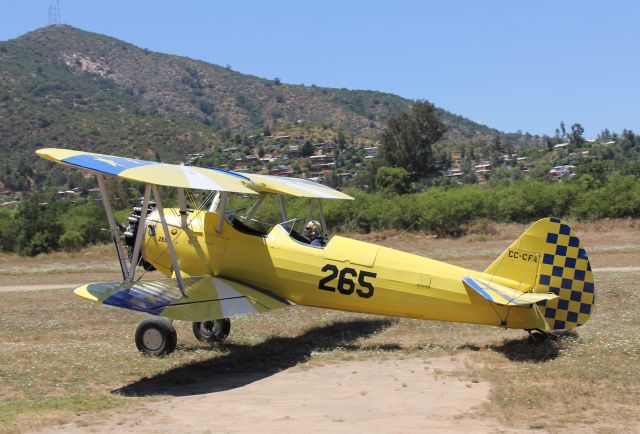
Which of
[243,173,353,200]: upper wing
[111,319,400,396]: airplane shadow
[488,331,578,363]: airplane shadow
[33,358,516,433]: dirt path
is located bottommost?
[111,319,400,396]: airplane shadow

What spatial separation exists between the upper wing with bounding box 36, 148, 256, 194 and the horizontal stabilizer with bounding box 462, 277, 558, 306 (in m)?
3.54

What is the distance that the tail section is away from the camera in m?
9.13

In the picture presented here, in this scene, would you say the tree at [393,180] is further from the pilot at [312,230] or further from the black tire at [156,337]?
the black tire at [156,337]

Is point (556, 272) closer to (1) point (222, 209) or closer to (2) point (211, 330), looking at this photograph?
(1) point (222, 209)

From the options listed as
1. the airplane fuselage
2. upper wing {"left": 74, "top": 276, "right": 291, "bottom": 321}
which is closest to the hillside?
the airplane fuselage

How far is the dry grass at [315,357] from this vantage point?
7.26 m

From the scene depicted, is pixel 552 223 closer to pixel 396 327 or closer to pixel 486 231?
pixel 396 327

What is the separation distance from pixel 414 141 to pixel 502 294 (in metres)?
45.5

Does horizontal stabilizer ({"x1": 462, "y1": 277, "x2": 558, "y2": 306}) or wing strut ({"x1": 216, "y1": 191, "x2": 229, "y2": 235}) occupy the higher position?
wing strut ({"x1": 216, "y1": 191, "x2": 229, "y2": 235})

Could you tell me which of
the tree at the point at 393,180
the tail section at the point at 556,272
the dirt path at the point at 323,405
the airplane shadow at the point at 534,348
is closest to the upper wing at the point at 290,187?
the dirt path at the point at 323,405

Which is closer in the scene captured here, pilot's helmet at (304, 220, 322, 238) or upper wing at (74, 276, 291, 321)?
upper wing at (74, 276, 291, 321)

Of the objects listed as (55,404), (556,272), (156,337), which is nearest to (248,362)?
(156,337)

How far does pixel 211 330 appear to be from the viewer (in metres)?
11.3

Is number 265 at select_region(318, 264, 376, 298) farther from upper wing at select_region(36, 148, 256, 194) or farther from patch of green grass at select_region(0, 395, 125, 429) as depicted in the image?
patch of green grass at select_region(0, 395, 125, 429)
